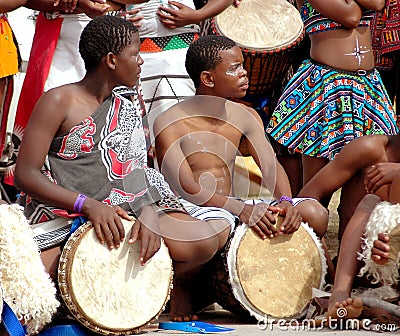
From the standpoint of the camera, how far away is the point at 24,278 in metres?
3.68

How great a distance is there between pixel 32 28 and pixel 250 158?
1.68 metres

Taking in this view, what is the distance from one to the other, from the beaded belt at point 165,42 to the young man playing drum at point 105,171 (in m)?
0.63

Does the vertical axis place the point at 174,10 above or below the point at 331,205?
above

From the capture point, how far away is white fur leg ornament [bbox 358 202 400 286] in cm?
409

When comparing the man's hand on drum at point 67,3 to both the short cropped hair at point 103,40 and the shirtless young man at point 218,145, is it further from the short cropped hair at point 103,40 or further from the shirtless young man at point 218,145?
the shirtless young man at point 218,145

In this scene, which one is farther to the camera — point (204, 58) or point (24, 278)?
point (204, 58)

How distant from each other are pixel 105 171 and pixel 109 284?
1.69ft

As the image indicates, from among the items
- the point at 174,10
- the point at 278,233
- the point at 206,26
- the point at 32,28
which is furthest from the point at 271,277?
the point at 32,28

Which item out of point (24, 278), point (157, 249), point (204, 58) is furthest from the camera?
point (204, 58)

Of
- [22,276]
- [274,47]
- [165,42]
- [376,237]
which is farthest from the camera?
[274,47]

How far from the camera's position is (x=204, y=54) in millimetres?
4969

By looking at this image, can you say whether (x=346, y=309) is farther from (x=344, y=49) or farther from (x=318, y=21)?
(x=318, y=21)

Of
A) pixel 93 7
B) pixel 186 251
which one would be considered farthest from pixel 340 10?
pixel 186 251

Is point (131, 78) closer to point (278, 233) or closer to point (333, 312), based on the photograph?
point (278, 233)
